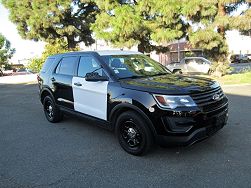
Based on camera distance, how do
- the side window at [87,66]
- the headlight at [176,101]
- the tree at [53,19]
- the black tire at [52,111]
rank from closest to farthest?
the headlight at [176,101] < the side window at [87,66] < the black tire at [52,111] < the tree at [53,19]

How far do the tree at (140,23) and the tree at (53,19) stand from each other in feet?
24.1

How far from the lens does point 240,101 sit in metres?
8.86

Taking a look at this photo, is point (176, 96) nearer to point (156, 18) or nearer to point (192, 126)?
point (192, 126)

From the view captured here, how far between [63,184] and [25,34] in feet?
86.4

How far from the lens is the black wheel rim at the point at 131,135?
15.4ft

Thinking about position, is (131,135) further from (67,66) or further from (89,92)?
(67,66)

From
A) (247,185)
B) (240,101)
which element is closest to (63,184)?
(247,185)

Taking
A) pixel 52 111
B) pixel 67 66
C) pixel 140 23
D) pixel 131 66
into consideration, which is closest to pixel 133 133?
pixel 131 66

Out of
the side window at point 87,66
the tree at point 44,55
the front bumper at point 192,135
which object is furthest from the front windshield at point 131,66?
the tree at point 44,55

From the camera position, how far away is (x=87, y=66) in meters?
5.79

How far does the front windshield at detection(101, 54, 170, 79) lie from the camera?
525 centimetres

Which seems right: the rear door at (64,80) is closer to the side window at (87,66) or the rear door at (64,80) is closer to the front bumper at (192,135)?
the side window at (87,66)

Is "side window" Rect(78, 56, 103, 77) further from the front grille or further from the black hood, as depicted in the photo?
the front grille

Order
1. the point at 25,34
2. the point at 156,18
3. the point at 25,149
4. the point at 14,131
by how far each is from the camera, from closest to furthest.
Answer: the point at 25,149 < the point at 14,131 < the point at 156,18 < the point at 25,34
